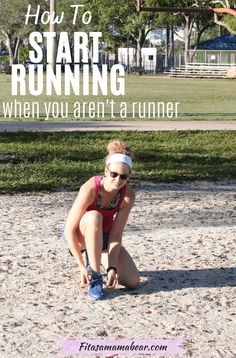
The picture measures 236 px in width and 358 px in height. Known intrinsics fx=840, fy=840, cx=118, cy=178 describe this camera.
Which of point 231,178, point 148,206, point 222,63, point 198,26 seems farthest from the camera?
point 198,26

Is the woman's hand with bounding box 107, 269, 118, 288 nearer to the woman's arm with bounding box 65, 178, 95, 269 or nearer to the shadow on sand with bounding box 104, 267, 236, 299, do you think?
the shadow on sand with bounding box 104, 267, 236, 299

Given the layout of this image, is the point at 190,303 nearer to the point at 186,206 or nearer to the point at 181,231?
the point at 181,231

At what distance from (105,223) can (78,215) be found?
8.9 inches

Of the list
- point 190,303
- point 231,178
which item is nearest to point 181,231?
point 190,303

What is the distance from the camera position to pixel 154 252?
22.0 ft

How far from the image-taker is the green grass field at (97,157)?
10.7m

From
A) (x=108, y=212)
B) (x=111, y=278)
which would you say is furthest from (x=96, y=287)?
(x=108, y=212)

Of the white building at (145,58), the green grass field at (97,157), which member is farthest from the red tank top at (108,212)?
the white building at (145,58)

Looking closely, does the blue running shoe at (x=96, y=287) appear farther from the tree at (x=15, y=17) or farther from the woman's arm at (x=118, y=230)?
the tree at (x=15, y=17)

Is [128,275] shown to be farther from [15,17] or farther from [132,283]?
[15,17]

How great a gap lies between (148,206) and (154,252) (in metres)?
2.22

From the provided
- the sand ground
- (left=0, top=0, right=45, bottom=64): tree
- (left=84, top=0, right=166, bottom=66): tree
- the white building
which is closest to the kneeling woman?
the sand ground

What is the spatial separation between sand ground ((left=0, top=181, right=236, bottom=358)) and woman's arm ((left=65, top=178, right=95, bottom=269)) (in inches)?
10.7

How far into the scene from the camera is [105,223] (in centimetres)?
562
